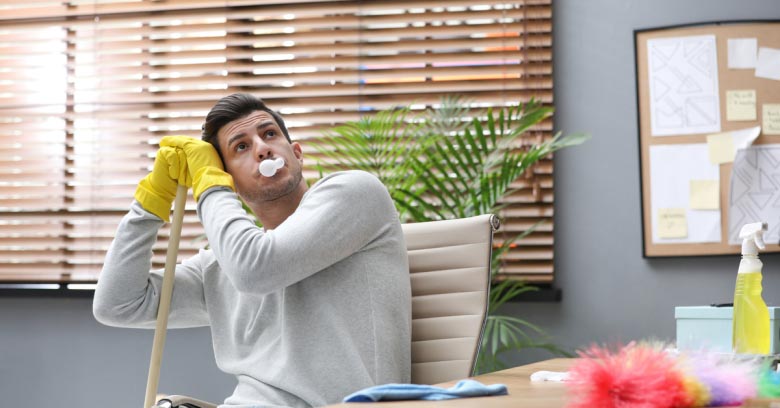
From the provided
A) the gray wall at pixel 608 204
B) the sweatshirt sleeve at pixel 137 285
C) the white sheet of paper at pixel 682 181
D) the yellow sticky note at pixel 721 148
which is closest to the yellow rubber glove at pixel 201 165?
the sweatshirt sleeve at pixel 137 285

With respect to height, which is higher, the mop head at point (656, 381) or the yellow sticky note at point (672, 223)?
the yellow sticky note at point (672, 223)

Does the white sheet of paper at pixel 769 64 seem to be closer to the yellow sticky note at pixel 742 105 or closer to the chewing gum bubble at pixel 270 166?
the yellow sticky note at pixel 742 105

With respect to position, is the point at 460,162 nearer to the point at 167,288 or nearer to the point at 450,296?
the point at 450,296

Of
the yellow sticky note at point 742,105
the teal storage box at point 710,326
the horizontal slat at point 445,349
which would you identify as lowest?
the horizontal slat at point 445,349

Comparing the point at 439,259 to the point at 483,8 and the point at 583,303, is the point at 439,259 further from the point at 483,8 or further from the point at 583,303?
the point at 483,8

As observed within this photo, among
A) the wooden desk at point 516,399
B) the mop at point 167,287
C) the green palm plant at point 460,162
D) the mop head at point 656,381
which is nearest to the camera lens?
the mop head at point 656,381

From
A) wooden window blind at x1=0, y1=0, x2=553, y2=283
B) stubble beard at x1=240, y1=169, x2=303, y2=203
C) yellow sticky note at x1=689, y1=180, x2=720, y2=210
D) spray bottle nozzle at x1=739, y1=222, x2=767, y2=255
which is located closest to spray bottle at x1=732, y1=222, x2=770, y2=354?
spray bottle nozzle at x1=739, y1=222, x2=767, y2=255

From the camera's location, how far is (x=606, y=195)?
9.55 ft

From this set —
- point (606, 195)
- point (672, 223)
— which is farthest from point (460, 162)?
point (672, 223)

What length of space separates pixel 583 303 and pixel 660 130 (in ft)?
2.01

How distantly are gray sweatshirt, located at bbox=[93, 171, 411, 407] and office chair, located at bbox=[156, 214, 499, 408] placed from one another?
7 cm

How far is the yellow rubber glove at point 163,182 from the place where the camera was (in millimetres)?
1925

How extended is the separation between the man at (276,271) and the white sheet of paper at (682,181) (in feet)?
4.42

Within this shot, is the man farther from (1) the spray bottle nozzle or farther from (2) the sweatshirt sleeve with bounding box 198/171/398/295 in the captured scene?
(1) the spray bottle nozzle
